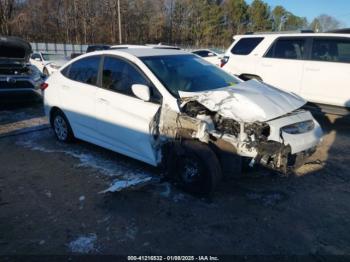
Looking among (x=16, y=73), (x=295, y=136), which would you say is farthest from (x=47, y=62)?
(x=295, y=136)

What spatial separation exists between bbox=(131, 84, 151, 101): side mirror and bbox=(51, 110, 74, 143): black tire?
210 centimetres

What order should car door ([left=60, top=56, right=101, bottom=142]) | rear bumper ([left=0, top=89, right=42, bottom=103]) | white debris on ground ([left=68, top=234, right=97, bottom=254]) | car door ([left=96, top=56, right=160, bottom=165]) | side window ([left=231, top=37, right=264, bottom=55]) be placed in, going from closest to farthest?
white debris on ground ([left=68, top=234, right=97, bottom=254])
car door ([left=96, top=56, right=160, bottom=165])
car door ([left=60, top=56, right=101, bottom=142])
side window ([left=231, top=37, right=264, bottom=55])
rear bumper ([left=0, top=89, right=42, bottom=103])

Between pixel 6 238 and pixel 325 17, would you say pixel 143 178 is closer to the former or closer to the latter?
pixel 6 238

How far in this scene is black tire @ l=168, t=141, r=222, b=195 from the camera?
3.71 meters

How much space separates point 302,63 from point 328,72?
628mm

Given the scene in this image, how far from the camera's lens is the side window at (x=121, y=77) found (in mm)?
4348

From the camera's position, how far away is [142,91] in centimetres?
413

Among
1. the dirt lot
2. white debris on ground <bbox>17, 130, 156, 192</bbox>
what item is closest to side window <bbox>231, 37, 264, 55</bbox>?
the dirt lot

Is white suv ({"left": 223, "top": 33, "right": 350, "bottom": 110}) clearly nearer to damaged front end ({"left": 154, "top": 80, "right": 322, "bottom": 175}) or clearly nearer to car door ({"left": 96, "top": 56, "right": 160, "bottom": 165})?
damaged front end ({"left": 154, "top": 80, "right": 322, "bottom": 175})

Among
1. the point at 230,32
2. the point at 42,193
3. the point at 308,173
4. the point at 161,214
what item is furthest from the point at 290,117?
the point at 230,32

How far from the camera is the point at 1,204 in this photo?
3.84m

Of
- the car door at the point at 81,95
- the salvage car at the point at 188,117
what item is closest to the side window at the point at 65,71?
the car door at the point at 81,95

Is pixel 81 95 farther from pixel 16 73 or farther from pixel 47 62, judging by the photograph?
pixel 47 62

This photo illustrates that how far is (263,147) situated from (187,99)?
1105 millimetres
